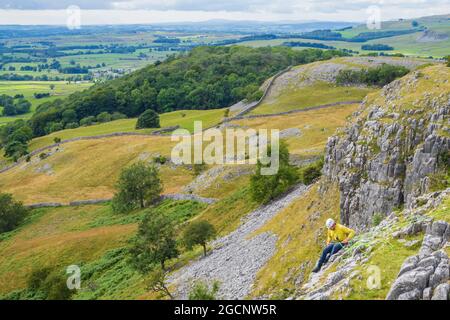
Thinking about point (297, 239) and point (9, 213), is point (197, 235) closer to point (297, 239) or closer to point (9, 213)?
point (297, 239)

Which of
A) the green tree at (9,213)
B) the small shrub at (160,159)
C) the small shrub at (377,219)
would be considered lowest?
the green tree at (9,213)

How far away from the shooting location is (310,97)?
442ft

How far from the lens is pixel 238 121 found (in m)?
119

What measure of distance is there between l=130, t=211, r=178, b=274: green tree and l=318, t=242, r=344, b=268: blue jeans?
2848 centimetres

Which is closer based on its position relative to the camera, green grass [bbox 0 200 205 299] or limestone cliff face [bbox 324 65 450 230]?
limestone cliff face [bbox 324 65 450 230]

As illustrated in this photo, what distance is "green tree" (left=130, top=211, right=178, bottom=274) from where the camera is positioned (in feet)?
166

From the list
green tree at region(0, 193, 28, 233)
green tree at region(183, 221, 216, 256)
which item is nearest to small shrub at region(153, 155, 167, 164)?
green tree at region(0, 193, 28, 233)

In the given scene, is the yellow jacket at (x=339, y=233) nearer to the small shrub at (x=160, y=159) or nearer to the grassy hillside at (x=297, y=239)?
the grassy hillside at (x=297, y=239)

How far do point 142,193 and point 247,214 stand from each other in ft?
89.8

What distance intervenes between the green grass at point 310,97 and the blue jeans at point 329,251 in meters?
103

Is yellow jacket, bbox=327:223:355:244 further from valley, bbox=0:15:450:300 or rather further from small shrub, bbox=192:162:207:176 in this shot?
small shrub, bbox=192:162:207:176

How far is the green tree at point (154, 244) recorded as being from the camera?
5059 cm

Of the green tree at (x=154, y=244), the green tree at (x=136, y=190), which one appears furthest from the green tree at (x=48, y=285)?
the green tree at (x=136, y=190)
